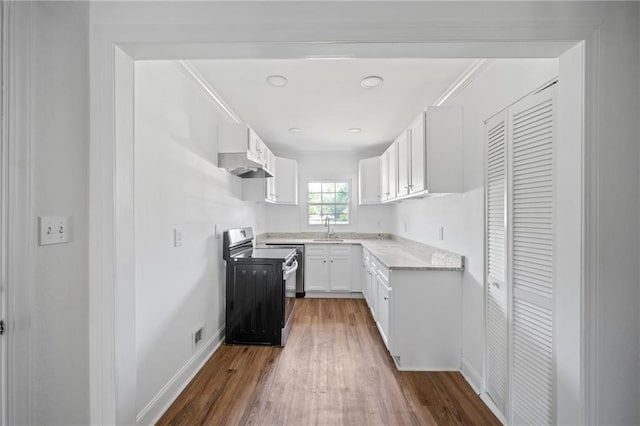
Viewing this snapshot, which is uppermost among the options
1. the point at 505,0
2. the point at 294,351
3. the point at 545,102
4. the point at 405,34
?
the point at 505,0

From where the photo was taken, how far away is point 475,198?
7.07 feet

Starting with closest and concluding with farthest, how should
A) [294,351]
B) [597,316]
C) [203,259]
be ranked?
[597,316] → [203,259] → [294,351]

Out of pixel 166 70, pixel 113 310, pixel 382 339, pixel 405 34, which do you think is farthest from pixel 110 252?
pixel 382 339

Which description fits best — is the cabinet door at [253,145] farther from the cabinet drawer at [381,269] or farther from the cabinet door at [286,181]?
the cabinet drawer at [381,269]

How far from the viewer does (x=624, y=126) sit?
3.74 ft

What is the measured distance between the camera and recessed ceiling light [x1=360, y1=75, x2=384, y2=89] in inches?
91.0

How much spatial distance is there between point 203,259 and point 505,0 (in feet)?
8.34

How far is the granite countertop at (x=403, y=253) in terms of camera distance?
2.40m

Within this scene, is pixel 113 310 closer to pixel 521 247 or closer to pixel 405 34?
pixel 405 34

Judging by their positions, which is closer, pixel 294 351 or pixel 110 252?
pixel 110 252

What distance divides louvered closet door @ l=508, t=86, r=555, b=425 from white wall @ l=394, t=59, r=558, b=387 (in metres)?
0.24

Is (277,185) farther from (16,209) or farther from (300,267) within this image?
(16,209)

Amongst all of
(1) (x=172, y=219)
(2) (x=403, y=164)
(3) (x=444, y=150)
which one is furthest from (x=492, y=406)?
(1) (x=172, y=219)

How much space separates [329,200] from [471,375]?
3397mm
